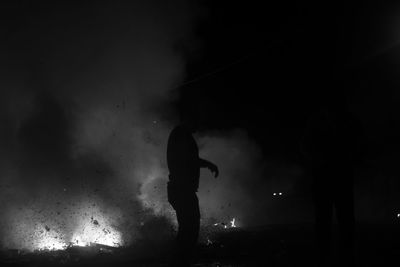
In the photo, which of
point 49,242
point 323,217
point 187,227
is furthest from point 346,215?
point 49,242

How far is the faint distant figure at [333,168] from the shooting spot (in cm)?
387

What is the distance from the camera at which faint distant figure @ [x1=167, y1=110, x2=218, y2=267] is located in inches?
149

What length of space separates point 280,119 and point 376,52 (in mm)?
9052

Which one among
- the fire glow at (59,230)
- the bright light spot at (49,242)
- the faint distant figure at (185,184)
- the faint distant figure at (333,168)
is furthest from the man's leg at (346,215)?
the bright light spot at (49,242)

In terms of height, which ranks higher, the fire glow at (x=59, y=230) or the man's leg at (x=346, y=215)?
the fire glow at (x=59, y=230)

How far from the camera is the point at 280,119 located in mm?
22422

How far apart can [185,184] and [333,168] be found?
147cm

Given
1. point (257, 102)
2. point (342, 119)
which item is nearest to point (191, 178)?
point (342, 119)

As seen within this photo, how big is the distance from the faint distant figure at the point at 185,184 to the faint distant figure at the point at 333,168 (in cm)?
109

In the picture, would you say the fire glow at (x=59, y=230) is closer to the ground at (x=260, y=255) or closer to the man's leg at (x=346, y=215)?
the ground at (x=260, y=255)

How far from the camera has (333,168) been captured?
156 inches

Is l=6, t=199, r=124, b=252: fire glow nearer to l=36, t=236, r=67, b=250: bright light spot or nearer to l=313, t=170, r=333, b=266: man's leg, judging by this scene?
l=36, t=236, r=67, b=250: bright light spot

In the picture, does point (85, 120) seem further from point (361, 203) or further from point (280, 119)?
point (361, 203)

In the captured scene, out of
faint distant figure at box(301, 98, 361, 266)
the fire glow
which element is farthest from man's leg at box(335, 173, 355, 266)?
the fire glow
